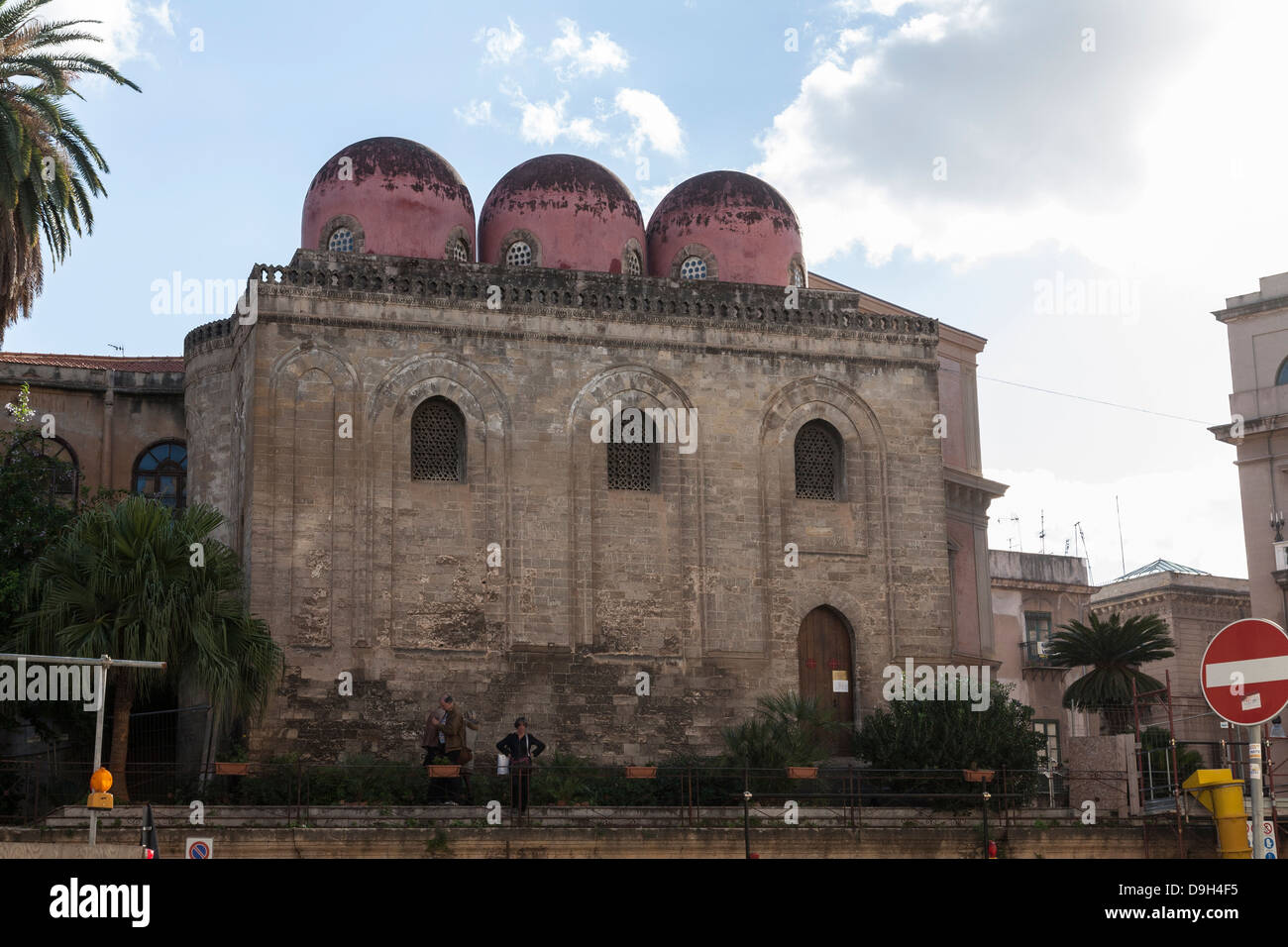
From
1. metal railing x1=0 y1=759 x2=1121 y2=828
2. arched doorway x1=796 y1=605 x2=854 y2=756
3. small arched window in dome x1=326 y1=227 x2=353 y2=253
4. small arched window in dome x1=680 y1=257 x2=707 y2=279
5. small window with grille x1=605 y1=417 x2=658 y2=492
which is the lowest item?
metal railing x1=0 y1=759 x2=1121 y2=828

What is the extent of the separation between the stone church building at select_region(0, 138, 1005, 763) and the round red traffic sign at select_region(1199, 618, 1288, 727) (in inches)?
702

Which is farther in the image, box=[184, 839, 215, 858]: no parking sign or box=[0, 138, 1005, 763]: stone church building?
box=[0, 138, 1005, 763]: stone church building

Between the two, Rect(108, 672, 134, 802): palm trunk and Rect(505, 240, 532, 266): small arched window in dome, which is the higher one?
Rect(505, 240, 532, 266): small arched window in dome

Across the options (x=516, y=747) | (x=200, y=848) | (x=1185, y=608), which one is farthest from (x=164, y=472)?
(x=1185, y=608)

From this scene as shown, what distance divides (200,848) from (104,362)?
60.0 feet

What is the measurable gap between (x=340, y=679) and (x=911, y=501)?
1094cm

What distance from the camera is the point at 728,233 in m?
30.5

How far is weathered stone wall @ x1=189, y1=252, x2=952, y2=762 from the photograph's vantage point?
1017 inches

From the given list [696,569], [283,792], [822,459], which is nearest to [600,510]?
[696,569]

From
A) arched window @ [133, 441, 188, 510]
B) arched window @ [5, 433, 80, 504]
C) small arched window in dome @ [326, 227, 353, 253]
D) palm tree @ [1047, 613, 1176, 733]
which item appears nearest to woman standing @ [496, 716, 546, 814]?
small arched window in dome @ [326, 227, 353, 253]

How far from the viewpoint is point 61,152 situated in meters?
29.7

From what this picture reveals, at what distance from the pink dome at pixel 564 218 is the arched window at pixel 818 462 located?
480cm

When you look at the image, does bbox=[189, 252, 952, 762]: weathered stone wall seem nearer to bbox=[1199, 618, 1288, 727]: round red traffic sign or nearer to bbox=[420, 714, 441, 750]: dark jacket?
bbox=[420, 714, 441, 750]: dark jacket

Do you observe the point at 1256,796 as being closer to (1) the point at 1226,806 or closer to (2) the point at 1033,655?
(1) the point at 1226,806
